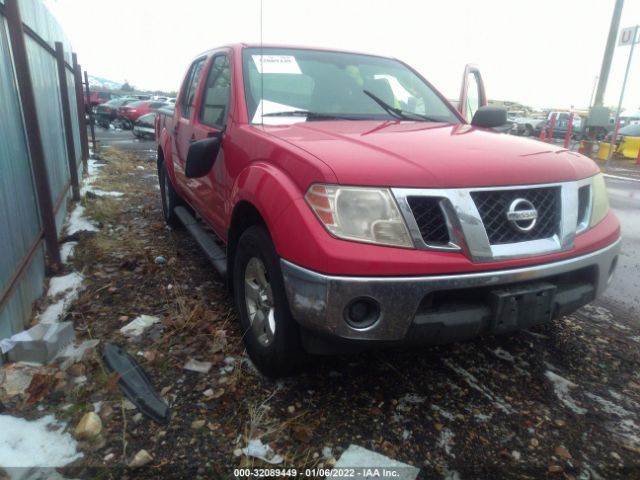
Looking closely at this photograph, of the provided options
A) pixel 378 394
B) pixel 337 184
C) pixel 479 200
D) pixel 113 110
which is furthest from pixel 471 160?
pixel 113 110

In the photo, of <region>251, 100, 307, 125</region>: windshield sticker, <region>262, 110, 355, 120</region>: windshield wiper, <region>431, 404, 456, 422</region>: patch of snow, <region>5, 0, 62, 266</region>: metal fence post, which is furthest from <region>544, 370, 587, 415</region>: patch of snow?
<region>5, 0, 62, 266</region>: metal fence post

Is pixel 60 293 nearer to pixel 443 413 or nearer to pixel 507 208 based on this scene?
pixel 443 413

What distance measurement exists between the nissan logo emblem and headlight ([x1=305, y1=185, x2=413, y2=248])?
1.69 feet

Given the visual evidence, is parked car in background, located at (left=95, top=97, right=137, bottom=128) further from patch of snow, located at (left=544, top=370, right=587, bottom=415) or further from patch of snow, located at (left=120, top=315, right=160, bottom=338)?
patch of snow, located at (left=544, top=370, right=587, bottom=415)

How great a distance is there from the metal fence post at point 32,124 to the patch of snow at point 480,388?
3.21m

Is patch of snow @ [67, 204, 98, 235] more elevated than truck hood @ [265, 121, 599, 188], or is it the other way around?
truck hood @ [265, 121, 599, 188]

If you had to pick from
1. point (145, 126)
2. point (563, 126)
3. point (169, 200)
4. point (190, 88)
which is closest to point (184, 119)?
point (190, 88)

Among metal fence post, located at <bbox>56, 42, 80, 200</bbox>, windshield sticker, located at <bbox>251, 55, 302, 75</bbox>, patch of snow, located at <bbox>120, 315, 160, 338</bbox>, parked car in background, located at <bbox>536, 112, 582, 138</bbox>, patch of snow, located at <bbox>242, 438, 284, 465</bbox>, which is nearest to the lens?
patch of snow, located at <bbox>242, 438, 284, 465</bbox>

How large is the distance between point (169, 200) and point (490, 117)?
11.7 ft

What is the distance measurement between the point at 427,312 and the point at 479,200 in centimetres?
54

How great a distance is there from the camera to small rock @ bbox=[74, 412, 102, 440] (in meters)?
2.17

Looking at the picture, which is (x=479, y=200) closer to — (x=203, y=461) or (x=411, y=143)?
(x=411, y=143)

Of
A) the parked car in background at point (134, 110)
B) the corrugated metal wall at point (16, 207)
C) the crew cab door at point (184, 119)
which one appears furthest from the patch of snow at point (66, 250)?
the parked car in background at point (134, 110)

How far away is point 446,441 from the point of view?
7.22ft
